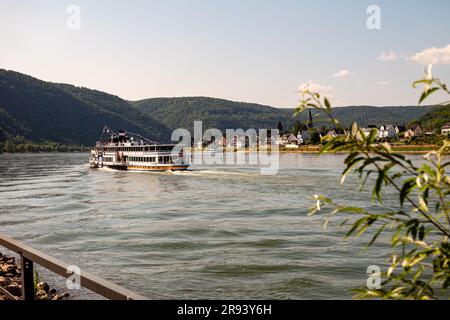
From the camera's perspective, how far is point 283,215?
2331cm

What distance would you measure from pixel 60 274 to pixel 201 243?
1266 cm

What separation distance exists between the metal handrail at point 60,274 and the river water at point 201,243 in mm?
5706

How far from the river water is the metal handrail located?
5.71m

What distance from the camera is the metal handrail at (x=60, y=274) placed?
3.66 m

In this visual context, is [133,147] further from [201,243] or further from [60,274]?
[60,274]

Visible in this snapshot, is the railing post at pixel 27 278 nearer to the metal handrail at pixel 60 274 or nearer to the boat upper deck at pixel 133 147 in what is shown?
the metal handrail at pixel 60 274

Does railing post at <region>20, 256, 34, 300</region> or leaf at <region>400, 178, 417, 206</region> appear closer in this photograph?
leaf at <region>400, 178, 417, 206</region>

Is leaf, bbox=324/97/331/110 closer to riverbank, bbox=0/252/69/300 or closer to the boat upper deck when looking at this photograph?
riverbank, bbox=0/252/69/300

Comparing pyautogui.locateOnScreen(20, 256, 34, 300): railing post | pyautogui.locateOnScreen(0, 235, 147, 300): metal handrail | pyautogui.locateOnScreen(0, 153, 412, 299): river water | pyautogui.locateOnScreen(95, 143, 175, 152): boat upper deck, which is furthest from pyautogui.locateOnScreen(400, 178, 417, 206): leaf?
pyautogui.locateOnScreen(95, 143, 175, 152): boat upper deck

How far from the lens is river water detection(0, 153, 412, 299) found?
1214 centimetres

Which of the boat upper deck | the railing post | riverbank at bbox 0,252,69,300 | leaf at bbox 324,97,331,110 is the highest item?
leaf at bbox 324,97,331,110

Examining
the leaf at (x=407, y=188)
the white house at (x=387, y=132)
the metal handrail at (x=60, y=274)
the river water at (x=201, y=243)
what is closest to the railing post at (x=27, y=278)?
the metal handrail at (x=60, y=274)

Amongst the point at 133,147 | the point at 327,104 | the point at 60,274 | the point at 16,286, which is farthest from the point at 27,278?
the point at 133,147
